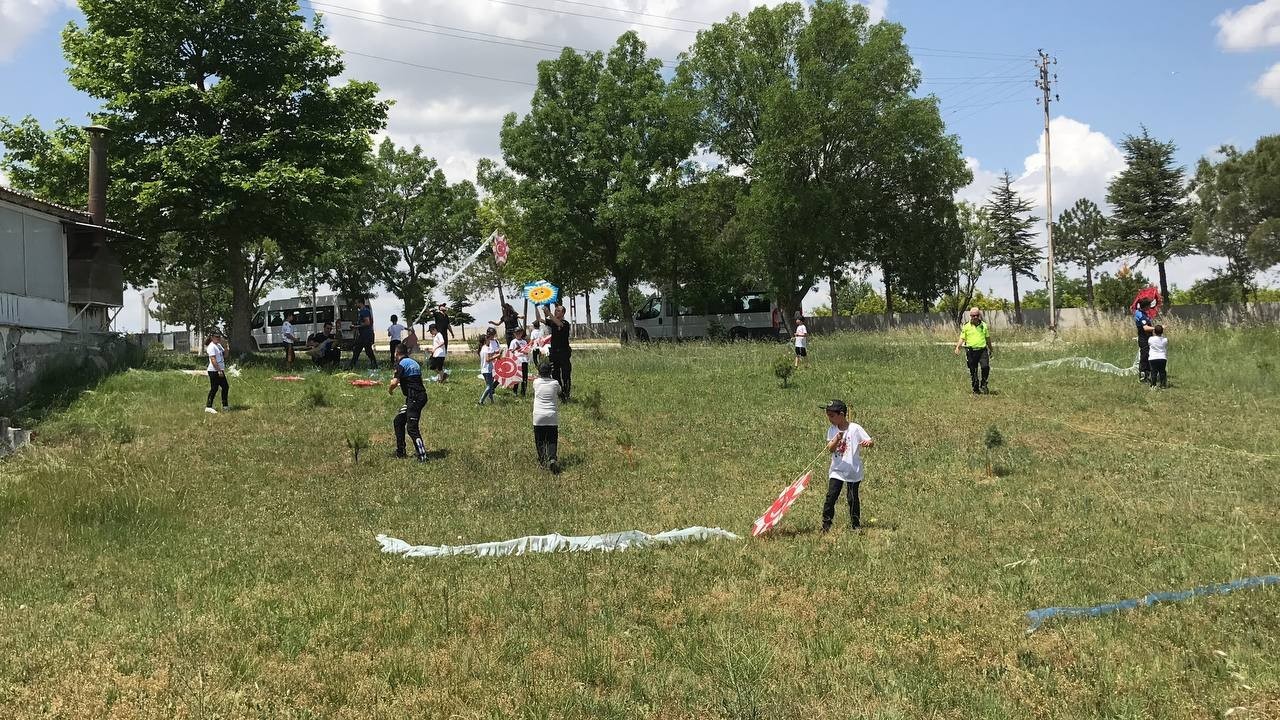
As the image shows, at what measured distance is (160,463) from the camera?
12.0 metres

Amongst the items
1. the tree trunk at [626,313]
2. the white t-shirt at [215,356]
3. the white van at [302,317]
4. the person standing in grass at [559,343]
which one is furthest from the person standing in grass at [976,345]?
the white van at [302,317]

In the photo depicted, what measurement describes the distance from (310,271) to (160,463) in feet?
147

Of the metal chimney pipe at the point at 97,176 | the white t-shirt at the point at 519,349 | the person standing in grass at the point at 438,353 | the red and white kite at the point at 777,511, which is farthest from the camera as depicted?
the metal chimney pipe at the point at 97,176

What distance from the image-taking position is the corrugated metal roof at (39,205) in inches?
725

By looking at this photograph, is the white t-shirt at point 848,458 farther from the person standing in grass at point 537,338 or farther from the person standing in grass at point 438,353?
the person standing in grass at point 438,353

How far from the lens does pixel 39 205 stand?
64.3ft

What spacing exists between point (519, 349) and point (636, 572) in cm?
1165

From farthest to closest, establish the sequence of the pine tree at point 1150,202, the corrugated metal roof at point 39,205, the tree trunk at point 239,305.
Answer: the pine tree at point 1150,202, the tree trunk at point 239,305, the corrugated metal roof at point 39,205

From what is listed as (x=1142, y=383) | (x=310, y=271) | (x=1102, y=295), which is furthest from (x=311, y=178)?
(x=1102, y=295)

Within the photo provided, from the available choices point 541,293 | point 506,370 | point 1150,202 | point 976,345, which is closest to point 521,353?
point 506,370

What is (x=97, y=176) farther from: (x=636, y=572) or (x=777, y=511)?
(x=777, y=511)

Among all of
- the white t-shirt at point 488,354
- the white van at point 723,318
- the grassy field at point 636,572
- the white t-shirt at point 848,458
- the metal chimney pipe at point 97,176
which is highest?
the metal chimney pipe at point 97,176

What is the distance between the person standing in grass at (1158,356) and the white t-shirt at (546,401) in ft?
46.2

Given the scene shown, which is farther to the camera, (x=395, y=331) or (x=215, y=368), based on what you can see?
(x=395, y=331)
